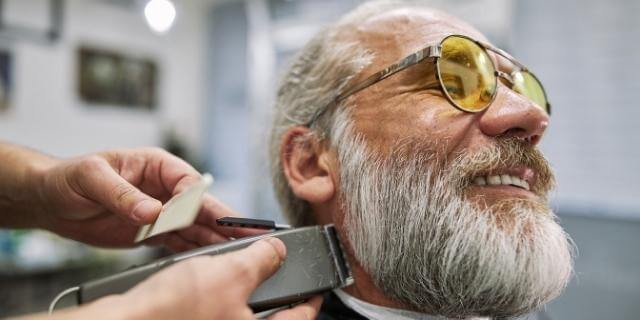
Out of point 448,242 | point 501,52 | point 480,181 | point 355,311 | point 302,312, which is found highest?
point 501,52

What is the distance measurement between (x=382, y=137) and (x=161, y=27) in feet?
2.17

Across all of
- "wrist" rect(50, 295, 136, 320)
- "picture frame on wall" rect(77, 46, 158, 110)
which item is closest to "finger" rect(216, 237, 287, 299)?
"wrist" rect(50, 295, 136, 320)

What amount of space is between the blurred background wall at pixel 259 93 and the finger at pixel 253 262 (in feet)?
2.42

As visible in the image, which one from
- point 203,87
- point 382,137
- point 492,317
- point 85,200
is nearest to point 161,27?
point 85,200

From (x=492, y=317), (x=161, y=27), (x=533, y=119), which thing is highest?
(x=161, y=27)

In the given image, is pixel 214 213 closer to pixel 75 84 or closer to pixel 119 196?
pixel 119 196

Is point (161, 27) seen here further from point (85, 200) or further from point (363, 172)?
point (363, 172)

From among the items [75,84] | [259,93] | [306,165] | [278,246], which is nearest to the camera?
[278,246]

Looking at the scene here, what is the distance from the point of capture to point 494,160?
0.89 metres

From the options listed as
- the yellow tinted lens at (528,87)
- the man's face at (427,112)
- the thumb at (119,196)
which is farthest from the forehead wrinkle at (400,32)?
the thumb at (119,196)

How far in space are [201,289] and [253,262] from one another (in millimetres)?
112

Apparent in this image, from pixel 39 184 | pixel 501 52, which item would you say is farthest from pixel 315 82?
pixel 39 184

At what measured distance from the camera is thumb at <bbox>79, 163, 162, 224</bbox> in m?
0.79

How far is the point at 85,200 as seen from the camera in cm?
102
